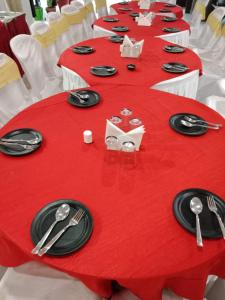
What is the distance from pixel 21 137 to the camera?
4.21 ft

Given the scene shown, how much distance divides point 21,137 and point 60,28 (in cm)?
265

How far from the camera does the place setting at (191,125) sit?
1357 mm

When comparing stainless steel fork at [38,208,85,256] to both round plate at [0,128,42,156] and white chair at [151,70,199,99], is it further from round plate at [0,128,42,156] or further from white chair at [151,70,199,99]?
white chair at [151,70,199,99]

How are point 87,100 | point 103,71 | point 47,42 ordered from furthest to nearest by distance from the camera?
point 47,42 → point 103,71 → point 87,100

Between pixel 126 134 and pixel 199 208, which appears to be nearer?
pixel 199 208

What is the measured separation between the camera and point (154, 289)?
0.86 metres

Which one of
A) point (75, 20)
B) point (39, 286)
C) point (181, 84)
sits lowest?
point (39, 286)

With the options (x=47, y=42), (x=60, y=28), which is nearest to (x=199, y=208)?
(x=47, y=42)

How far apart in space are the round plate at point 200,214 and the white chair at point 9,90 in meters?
1.64

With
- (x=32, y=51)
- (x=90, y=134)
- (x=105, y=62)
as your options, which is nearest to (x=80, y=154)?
(x=90, y=134)

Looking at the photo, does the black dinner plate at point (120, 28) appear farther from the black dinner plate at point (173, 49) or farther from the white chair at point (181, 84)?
the white chair at point (181, 84)

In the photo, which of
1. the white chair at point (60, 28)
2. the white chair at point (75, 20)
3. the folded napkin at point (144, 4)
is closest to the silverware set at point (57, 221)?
the white chair at point (60, 28)

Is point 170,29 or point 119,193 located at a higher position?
point 170,29

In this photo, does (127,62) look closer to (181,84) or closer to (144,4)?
(181,84)
